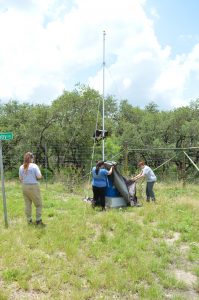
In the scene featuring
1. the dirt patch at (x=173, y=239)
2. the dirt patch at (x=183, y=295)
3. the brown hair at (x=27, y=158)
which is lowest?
the dirt patch at (x=183, y=295)

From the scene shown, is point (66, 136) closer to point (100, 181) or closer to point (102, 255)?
point (100, 181)

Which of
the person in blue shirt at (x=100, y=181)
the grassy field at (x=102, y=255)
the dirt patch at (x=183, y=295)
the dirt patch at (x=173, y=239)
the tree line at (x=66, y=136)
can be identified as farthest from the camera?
the tree line at (x=66, y=136)

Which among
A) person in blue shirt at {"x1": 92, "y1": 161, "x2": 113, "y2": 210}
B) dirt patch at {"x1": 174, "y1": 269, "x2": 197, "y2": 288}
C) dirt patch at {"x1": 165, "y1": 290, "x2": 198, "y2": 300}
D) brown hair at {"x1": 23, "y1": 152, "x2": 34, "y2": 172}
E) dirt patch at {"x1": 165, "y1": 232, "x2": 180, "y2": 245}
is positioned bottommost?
dirt patch at {"x1": 165, "y1": 290, "x2": 198, "y2": 300}

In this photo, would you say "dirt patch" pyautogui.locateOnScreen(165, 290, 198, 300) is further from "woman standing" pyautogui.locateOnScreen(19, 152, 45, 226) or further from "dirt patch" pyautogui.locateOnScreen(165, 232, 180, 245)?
"woman standing" pyautogui.locateOnScreen(19, 152, 45, 226)

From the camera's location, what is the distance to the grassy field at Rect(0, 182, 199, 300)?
523 centimetres

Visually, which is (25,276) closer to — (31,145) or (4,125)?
(31,145)

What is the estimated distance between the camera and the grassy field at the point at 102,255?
17.2 feet

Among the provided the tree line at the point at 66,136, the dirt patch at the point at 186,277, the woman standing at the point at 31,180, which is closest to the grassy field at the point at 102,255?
the dirt patch at the point at 186,277

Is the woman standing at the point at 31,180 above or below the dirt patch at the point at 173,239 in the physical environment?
above

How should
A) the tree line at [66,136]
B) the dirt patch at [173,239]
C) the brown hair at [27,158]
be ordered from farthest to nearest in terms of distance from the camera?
1. the tree line at [66,136]
2. the brown hair at [27,158]
3. the dirt patch at [173,239]

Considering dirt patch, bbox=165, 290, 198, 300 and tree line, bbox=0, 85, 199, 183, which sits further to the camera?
tree line, bbox=0, 85, 199, 183

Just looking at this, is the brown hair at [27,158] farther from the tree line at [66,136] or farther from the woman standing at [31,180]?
the tree line at [66,136]

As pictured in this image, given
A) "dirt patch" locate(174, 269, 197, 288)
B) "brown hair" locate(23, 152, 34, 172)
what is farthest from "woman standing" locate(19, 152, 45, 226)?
"dirt patch" locate(174, 269, 197, 288)

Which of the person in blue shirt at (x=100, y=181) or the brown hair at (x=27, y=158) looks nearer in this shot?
the brown hair at (x=27, y=158)
